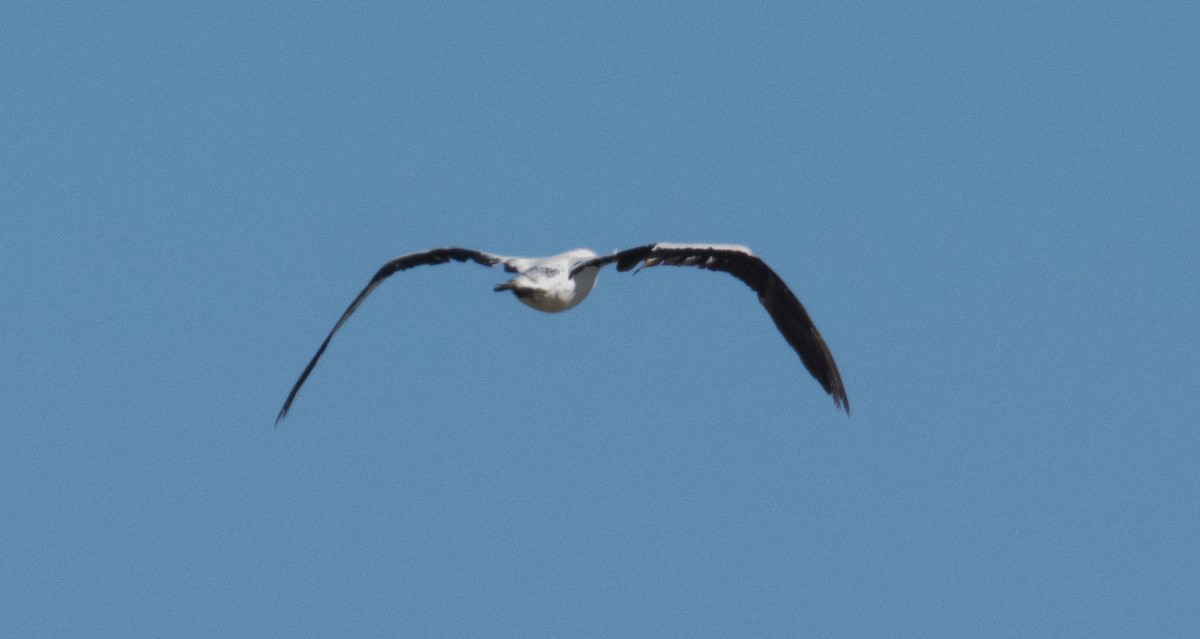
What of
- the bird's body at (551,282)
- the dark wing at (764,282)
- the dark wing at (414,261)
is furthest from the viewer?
the dark wing at (414,261)

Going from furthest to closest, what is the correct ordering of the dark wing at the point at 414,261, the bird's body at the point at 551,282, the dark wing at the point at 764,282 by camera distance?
the dark wing at the point at 414,261 → the dark wing at the point at 764,282 → the bird's body at the point at 551,282

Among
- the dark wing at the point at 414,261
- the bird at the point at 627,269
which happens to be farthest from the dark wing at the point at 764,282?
the dark wing at the point at 414,261

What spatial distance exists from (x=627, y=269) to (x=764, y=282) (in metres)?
2.24

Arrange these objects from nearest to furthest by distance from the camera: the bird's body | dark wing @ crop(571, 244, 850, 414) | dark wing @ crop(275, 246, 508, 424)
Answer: the bird's body < dark wing @ crop(571, 244, 850, 414) < dark wing @ crop(275, 246, 508, 424)

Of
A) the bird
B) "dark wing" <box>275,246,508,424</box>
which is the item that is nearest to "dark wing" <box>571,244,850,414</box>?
the bird

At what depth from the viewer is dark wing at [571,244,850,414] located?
1030 inches

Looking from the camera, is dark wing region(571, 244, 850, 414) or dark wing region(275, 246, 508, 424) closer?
dark wing region(571, 244, 850, 414)

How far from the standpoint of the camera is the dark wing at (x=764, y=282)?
1030 inches

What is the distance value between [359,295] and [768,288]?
17.4 ft

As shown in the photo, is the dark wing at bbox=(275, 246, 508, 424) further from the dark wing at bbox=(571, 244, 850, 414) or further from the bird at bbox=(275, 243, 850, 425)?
the dark wing at bbox=(571, 244, 850, 414)

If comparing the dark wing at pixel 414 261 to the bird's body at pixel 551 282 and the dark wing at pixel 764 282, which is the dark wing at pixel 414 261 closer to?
the bird's body at pixel 551 282

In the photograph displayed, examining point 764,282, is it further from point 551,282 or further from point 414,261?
point 414,261

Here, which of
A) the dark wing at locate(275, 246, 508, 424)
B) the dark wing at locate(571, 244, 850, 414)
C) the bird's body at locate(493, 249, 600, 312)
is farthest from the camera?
the dark wing at locate(275, 246, 508, 424)

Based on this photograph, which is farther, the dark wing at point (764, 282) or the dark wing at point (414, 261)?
the dark wing at point (414, 261)
